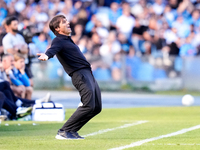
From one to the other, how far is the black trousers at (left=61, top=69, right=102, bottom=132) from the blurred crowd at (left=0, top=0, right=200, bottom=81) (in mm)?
Answer: 13522

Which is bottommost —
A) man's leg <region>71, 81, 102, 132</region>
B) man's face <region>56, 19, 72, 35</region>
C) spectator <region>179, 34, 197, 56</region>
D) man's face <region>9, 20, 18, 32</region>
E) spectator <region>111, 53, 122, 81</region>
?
spectator <region>111, 53, 122, 81</region>

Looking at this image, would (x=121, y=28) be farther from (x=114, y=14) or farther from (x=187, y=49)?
(x=187, y=49)

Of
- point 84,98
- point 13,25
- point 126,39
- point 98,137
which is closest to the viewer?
point 84,98

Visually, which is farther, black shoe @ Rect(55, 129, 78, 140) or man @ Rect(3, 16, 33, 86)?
man @ Rect(3, 16, 33, 86)

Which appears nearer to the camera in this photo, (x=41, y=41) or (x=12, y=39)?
(x=12, y=39)

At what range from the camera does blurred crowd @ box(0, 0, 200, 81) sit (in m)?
21.5

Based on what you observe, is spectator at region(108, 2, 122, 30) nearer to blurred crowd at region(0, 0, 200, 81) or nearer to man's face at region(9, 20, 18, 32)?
blurred crowd at region(0, 0, 200, 81)

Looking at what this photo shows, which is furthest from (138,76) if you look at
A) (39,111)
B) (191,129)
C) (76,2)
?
(191,129)

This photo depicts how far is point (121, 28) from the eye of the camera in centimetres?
2244

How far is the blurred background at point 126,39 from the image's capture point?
2148cm

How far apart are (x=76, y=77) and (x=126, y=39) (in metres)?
15.0

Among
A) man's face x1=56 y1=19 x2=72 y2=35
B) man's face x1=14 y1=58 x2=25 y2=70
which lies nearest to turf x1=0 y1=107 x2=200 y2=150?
man's face x1=56 y1=19 x2=72 y2=35

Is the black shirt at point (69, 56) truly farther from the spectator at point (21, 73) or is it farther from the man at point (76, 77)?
the spectator at point (21, 73)

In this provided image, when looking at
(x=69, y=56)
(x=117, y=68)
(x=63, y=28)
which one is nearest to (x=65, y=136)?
(x=69, y=56)
